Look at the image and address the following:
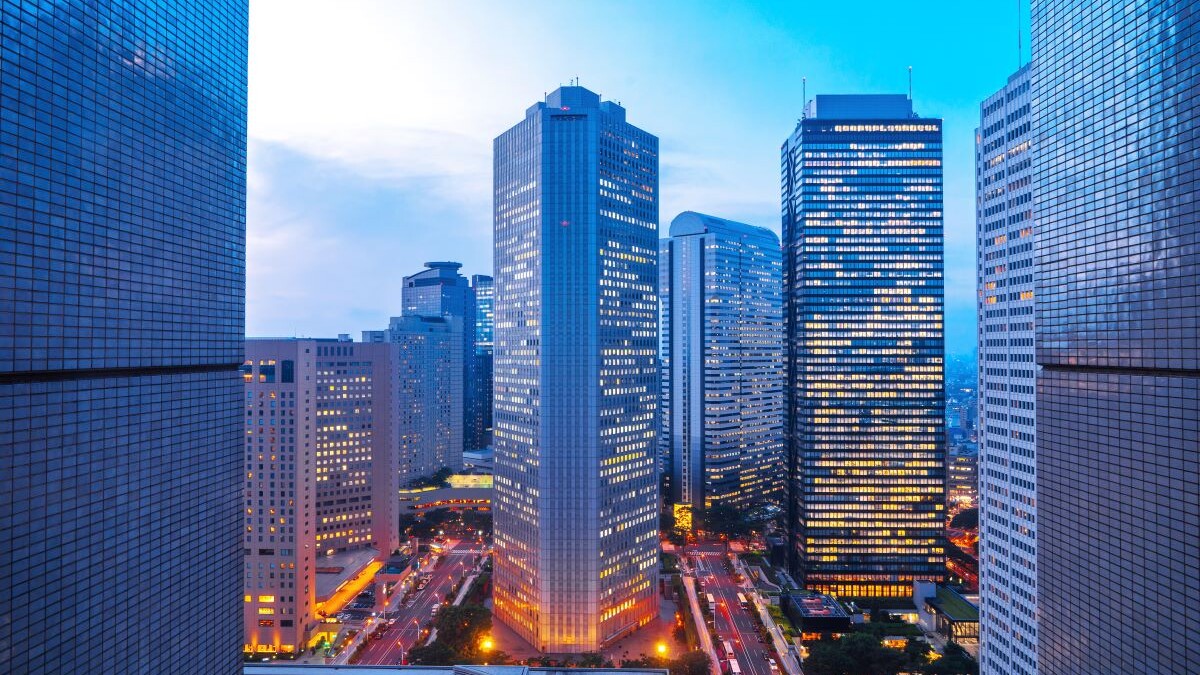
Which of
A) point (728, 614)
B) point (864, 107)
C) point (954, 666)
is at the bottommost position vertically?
point (728, 614)

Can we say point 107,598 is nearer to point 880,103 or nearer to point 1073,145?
point 1073,145

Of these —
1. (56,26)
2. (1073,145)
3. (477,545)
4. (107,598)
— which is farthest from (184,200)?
(477,545)

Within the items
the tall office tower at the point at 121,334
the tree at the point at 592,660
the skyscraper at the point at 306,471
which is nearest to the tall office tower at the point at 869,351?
the tree at the point at 592,660

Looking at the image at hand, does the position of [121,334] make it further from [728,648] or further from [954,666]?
[954,666]

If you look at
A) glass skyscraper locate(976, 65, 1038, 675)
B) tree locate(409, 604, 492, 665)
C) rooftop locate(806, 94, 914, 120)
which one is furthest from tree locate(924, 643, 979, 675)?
rooftop locate(806, 94, 914, 120)

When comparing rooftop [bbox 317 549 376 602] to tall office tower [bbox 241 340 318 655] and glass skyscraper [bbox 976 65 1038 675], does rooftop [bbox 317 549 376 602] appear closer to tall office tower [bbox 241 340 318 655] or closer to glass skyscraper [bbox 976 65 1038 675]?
tall office tower [bbox 241 340 318 655]

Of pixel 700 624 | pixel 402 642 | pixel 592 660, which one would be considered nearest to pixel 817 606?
pixel 700 624

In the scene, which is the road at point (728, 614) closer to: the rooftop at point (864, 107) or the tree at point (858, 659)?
the tree at point (858, 659)
